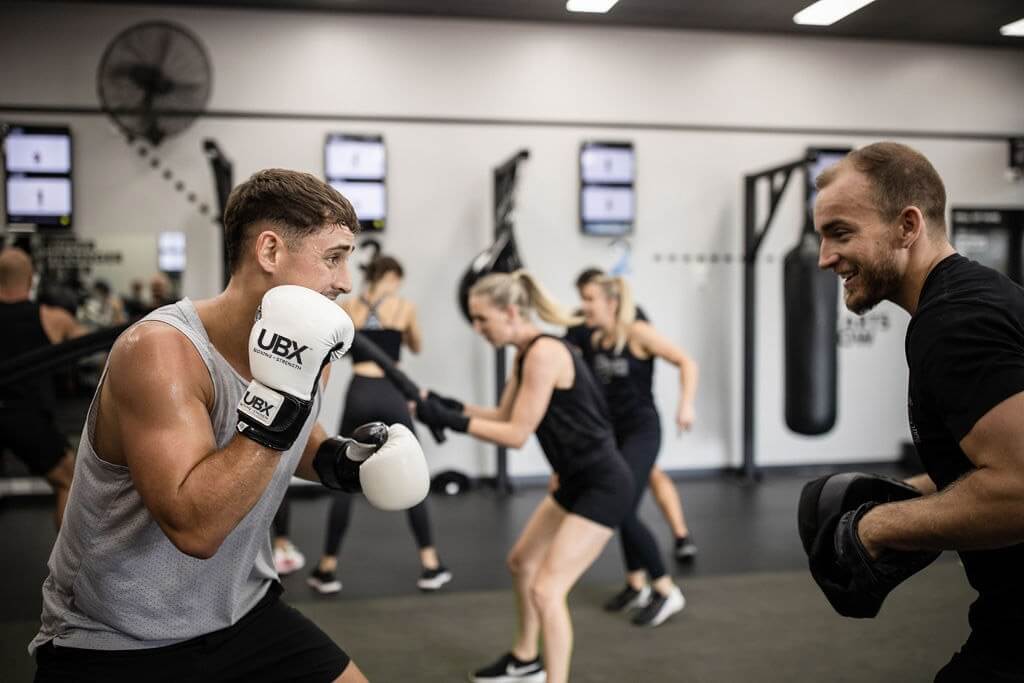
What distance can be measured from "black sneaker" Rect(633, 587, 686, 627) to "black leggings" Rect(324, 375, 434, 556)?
3.23ft

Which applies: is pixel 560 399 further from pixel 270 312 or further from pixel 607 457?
pixel 270 312

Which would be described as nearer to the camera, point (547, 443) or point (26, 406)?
point (547, 443)

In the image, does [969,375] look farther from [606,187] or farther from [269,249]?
[606,187]

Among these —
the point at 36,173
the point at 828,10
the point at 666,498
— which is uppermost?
the point at 828,10

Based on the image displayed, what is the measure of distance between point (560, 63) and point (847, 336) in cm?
296

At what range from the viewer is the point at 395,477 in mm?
1505

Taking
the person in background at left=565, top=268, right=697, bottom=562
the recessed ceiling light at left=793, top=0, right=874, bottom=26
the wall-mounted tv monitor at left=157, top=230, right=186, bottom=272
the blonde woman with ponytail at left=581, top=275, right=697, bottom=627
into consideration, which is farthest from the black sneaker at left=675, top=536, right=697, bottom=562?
the wall-mounted tv monitor at left=157, top=230, right=186, bottom=272

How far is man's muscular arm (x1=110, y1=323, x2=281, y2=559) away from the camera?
3.99ft

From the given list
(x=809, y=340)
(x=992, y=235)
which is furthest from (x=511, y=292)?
(x=992, y=235)

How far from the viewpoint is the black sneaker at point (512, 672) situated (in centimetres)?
274

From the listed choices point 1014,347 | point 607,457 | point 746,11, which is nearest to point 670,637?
point 607,457

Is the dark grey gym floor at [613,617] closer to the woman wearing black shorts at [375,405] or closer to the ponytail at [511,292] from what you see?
the woman wearing black shorts at [375,405]

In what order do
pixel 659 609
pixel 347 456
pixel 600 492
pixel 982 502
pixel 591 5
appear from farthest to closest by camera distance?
pixel 659 609 → pixel 600 492 → pixel 591 5 → pixel 347 456 → pixel 982 502

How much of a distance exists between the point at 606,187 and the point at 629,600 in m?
3.31
